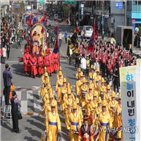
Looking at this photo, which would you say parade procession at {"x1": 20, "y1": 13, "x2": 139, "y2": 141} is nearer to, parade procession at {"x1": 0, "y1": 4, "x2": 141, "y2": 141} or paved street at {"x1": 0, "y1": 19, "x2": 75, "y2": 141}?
parade procession at {"x1": 0, "y1": 4, "x2": 141, "y2": 141}

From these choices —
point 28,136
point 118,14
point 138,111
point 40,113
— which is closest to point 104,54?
point 40,113

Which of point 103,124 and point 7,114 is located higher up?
point 103,124

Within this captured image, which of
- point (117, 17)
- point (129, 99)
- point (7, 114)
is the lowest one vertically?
point (7, 114)

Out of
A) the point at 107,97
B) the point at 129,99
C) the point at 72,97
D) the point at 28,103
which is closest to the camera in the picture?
the point at 129,99

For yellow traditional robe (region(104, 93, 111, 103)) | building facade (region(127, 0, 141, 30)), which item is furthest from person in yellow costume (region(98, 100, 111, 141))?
building facade (region(127, 0, 141, 30))

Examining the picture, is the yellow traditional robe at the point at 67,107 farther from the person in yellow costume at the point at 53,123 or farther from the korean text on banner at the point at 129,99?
the korean text on banner at the point at 129,99

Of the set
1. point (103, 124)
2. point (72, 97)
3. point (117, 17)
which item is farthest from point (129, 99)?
point (117, 17)

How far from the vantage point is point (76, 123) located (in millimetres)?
11227

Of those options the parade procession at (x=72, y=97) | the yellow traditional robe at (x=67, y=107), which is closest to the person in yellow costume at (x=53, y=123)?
the parade procession at (x=72, y=97)

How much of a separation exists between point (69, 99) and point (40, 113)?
247 centimetres

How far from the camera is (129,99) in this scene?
255 inches

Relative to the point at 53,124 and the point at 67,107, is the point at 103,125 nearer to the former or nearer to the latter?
the point at 53,124

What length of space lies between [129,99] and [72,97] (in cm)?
728

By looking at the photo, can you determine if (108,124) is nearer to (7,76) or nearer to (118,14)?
(7,76)
